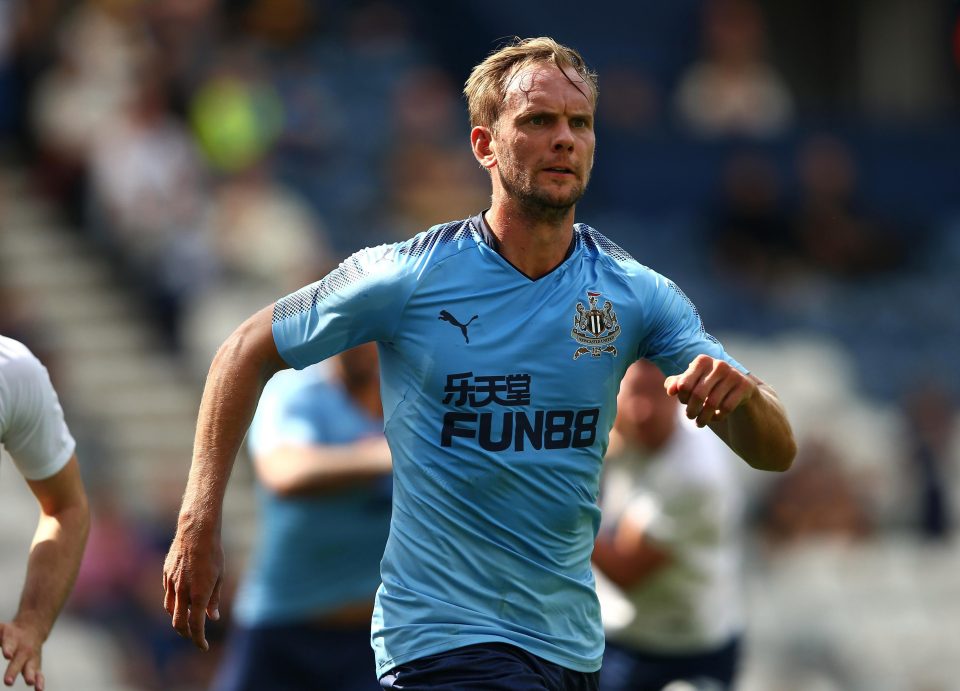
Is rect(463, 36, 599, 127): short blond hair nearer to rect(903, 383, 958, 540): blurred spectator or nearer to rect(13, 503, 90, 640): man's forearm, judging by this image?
rect(13, 503, 90, 640): man's forearm

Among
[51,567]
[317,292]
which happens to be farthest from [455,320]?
[51,567]

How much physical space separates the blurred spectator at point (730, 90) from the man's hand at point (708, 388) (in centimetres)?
1212

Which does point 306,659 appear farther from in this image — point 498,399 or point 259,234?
point 259,234

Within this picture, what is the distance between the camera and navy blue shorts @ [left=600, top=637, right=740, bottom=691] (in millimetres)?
6934

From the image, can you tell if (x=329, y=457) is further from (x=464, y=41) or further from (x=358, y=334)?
(x=464, y=41)

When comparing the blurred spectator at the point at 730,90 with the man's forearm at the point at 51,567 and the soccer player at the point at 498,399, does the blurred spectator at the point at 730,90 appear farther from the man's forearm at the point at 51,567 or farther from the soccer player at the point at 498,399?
the man's forearm at the point at 51,567

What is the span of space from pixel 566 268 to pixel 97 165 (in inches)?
358

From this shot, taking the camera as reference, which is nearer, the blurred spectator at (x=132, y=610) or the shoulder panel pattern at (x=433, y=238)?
the shoulder panel pattern at (x=433, y=238)

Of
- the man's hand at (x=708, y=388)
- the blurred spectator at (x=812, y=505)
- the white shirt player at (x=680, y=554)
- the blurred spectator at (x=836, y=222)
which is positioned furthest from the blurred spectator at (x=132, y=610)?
the blurred spectator at (x=836, y=222)

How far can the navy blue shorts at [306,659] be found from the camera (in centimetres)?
676

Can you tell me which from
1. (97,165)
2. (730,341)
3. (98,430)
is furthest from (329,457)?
(730,341)

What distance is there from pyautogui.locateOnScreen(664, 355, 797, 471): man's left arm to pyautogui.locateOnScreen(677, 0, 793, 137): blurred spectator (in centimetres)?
1179

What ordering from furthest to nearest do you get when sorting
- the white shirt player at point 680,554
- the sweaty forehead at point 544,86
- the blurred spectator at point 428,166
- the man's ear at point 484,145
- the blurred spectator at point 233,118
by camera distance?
the blurred spectator at point 428,166, the blurred spectator at point 233,118, the white shirt player at point 680,554, the man's ear at point 484,145, the sweaty forehead at point 544,86

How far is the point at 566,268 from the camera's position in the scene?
470cm
